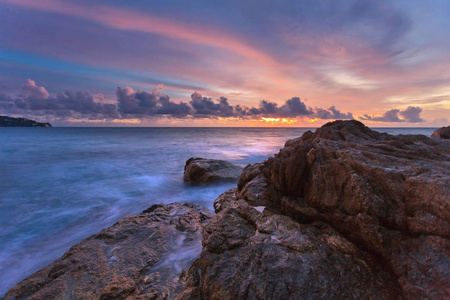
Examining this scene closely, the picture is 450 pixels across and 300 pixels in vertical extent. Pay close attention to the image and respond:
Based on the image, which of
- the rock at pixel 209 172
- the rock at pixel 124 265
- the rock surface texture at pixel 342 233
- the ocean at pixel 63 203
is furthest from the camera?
the rock at pixel 209 172

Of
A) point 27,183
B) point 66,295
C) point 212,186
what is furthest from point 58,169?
point 66,295

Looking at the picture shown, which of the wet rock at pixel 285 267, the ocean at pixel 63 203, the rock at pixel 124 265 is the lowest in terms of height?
the ocean at pixel 63 203

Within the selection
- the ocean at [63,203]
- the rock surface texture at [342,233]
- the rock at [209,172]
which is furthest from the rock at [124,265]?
the rock at [209,172]

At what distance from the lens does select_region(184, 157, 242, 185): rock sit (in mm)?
13127

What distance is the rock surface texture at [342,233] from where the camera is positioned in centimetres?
299

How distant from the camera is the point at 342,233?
3.79 metres

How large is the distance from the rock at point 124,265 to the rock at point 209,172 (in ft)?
20.8

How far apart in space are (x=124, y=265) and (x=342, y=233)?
4.45 metres

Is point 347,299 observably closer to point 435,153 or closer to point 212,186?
point 435,153

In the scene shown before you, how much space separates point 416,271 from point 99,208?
12.2 m

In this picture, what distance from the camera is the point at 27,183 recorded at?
52.2 feet

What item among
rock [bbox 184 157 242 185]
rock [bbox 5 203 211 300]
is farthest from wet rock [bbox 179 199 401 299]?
rock [bbox 184 157 242 185]

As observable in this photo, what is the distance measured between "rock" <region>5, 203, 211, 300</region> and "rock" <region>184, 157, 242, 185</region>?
249 inches

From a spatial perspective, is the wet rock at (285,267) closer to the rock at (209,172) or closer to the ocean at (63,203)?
the ocean at (63,203)
